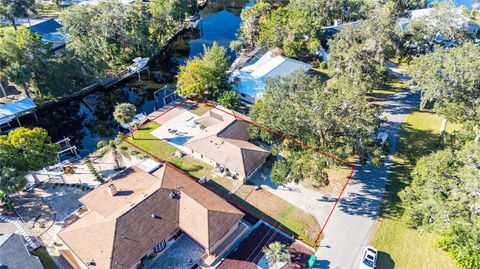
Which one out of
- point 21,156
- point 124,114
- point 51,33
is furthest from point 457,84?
point 51,33

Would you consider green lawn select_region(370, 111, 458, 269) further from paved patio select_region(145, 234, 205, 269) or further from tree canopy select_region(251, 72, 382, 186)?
paved patio select_region(145, 234, 205, 269)

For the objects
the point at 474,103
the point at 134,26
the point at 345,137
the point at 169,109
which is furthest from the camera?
the point at 134,26

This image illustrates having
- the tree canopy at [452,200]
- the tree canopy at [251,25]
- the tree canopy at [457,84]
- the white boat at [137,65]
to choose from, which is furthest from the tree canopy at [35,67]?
the tree canopy at [457,84]

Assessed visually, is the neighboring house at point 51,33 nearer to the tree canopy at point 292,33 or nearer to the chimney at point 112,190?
the tree canopy at point 292,33

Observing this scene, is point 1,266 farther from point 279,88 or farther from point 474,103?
point 474,103

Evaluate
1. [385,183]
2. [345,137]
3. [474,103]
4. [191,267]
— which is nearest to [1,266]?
[191,267]

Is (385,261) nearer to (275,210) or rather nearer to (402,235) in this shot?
(402,235)
